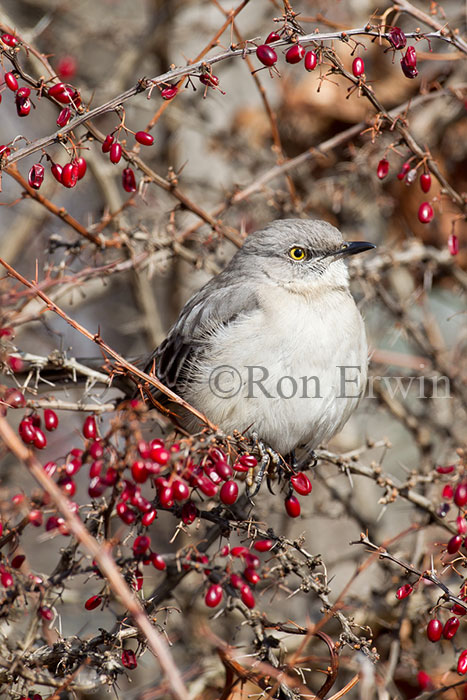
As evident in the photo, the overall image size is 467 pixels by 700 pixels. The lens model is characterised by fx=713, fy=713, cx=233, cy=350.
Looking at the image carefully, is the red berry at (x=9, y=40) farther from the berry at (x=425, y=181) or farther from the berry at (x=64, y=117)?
the berry at (x=425, y=181)

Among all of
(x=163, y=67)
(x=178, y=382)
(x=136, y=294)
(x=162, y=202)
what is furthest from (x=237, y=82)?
(x=178, y=382)

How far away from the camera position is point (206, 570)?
121 inches

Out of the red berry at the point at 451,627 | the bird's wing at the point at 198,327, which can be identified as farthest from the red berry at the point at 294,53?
the red berry at the point at 451,627

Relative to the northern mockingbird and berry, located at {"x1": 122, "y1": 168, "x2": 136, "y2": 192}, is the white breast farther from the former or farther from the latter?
berry, located at {"x1": 122, "y1": 168, "x2": 136, "y2": 192}

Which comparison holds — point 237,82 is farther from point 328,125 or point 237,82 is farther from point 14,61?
point 14,61

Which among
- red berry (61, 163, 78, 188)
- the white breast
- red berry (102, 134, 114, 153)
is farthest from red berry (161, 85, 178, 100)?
the white breast

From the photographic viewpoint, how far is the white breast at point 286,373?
13.7 ft

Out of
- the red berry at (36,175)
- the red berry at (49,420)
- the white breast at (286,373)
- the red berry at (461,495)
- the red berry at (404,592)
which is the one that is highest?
the red berry at (36,175)

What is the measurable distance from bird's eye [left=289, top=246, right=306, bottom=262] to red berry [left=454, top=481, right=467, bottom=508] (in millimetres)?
1953

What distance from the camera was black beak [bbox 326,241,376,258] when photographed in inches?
180

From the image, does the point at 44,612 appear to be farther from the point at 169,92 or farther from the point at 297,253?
the point at 297,253

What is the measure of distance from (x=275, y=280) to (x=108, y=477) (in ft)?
7.80

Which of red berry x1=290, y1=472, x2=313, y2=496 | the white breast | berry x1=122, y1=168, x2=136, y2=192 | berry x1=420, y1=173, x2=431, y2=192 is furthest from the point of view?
the white breast

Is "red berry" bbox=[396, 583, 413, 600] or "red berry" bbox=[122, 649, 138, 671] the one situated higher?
"red berry" bbox=[396, 583, 413, 600]
